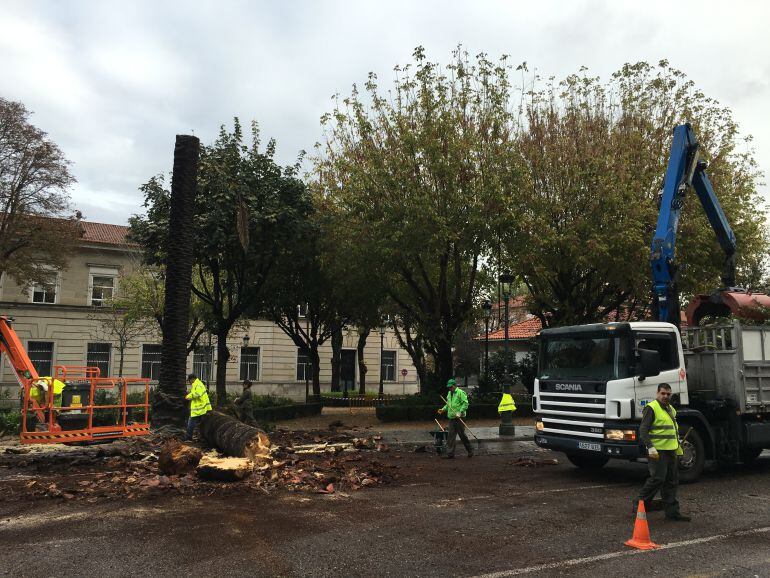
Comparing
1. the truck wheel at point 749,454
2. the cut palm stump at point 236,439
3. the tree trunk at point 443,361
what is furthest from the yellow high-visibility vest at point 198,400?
the truck wheel at point 749,454

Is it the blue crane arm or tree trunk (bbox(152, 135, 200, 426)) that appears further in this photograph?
tree trunk (bbox(152, 135, 200, 426))

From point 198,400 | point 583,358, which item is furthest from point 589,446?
point 198,400

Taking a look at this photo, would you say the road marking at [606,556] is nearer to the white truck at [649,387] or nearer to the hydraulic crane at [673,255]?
the white truck at [649,387]

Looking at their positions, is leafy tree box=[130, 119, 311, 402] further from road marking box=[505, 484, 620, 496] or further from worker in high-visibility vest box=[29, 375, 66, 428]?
road marking box=[505, 484, 620, 496]

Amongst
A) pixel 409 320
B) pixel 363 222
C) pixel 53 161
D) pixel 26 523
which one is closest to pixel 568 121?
pixel 363 222

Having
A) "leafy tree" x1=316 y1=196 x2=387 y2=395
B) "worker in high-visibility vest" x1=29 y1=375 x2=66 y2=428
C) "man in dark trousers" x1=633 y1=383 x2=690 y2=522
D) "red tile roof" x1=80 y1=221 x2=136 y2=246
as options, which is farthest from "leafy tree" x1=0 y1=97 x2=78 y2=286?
"man in dark trousers" x1=633 y1=383 x2=690 y2=522

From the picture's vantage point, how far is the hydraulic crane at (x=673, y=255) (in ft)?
39.2

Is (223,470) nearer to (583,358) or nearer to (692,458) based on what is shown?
(583,358)

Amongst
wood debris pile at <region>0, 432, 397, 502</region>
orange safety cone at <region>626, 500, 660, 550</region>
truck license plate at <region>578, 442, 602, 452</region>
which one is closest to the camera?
orange safety cone at <region>626, 500, 660, 550</region>

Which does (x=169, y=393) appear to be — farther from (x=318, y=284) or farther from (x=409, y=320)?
(x=409, y=320)

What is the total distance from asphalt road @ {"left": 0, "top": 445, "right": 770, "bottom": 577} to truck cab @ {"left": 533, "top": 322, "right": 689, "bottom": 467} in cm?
83

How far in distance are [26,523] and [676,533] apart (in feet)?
25.3

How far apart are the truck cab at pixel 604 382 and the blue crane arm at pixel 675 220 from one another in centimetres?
181

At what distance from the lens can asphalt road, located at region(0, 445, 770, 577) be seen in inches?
225
